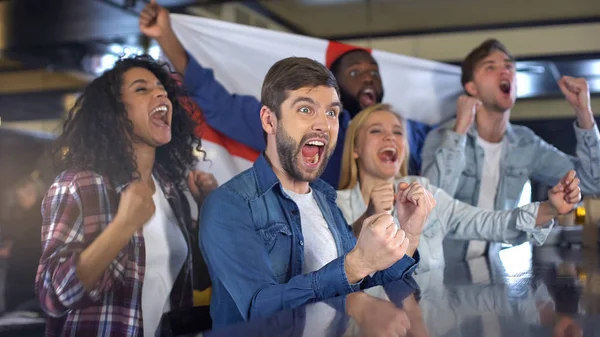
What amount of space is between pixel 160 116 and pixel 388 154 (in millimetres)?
678

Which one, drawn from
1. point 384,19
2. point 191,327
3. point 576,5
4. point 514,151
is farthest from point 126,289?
point 576,5

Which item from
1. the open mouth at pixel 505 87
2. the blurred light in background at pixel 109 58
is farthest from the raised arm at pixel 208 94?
the open mouth at pixel 505 87

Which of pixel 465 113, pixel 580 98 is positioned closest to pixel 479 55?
pixel 465 113

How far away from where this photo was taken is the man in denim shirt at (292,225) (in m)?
1.25

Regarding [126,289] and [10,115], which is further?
[126,289]

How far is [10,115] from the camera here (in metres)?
1.70

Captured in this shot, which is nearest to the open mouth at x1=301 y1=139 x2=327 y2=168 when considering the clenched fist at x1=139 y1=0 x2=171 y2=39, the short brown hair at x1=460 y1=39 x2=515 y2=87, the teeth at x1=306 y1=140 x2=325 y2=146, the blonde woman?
the teeth at x1=306 y1=140 x2=325 y2=146

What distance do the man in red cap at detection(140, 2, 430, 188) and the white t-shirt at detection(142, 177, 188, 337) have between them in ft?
1.38

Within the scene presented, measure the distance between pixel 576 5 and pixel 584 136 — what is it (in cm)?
243

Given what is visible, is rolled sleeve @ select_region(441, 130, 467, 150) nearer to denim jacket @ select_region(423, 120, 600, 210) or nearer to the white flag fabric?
denim jacket @ select_region(423, 120, 600, 210)

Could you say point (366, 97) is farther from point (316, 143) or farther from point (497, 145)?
point (316, 143)

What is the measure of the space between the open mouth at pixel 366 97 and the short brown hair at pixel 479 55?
407 mm

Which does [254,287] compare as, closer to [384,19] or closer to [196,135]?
[196,135]

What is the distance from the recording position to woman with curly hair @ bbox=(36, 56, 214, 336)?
1695 mm
